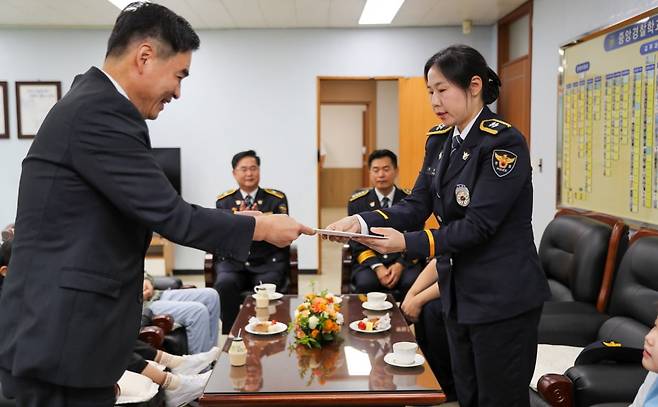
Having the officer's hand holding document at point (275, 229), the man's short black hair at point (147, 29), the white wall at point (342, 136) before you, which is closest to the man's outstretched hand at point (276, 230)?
the officer's hand holding document at point (275, 229)

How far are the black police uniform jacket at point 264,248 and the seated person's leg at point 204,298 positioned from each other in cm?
34

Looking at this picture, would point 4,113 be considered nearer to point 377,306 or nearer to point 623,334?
point 377,306

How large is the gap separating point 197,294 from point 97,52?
3.87 metres

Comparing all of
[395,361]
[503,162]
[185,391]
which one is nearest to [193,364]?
[185,391]

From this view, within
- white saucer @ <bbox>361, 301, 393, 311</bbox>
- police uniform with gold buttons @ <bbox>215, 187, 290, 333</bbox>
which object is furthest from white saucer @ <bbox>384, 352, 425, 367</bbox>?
police uniform with gold buttons @ <bbox>215, 187, 290, 333</bbox>

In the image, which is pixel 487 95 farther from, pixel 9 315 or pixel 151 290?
pixel 151 290

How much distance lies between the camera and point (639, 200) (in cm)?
362

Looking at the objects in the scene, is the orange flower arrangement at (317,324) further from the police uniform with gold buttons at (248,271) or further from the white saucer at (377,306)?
the police uniform with gold buttons at (248,271)

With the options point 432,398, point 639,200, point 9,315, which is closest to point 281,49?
point 639,200

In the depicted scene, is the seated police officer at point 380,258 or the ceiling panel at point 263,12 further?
the ceiling panel at point 263,12

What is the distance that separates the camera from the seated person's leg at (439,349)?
134 inches

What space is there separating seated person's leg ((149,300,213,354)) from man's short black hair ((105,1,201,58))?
239cm

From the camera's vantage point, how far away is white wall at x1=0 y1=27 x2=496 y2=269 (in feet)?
21.6

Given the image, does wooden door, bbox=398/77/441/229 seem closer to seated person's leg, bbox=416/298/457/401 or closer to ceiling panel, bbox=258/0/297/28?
ceiling panel, bbox=258/0/297/28
